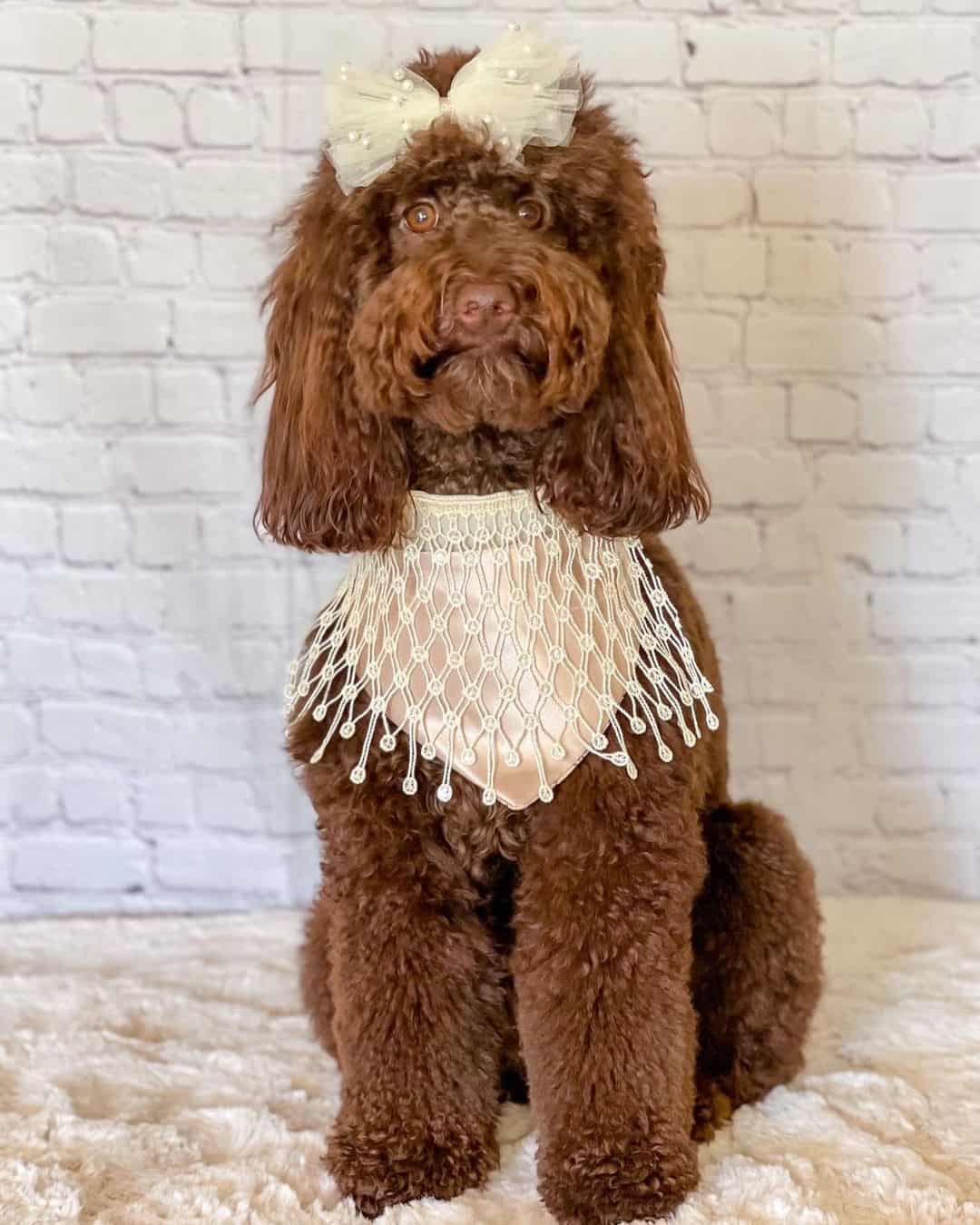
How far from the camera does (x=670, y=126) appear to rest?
1.66 metres

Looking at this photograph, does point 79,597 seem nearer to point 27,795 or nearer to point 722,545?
point 27,795

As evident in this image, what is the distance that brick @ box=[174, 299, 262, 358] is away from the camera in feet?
5.57

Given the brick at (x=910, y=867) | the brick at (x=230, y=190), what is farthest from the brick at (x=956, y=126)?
the brick at (x=910, y=867)

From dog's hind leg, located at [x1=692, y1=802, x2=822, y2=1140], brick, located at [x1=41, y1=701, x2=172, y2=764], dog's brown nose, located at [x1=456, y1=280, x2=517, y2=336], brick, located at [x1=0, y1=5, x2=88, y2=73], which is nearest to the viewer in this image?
dog's brown nose, located at [x1=456, y1=280, x2=517, y2=336]

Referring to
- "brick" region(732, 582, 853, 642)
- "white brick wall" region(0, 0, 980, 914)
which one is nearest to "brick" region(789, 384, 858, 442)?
"white brick wall" region(0, 0, 980, 914)

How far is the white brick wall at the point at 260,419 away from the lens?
5.37 feet

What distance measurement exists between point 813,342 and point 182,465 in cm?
84

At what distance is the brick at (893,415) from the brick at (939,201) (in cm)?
21

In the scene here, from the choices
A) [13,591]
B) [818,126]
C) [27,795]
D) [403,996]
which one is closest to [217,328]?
[13,591]

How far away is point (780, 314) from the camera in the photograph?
1.71 m

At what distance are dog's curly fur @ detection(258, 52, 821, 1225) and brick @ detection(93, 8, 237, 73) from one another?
0.57 meters

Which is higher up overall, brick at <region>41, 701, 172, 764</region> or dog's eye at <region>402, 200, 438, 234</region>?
dog's eye at <region>402, 200, 438, 234</region>

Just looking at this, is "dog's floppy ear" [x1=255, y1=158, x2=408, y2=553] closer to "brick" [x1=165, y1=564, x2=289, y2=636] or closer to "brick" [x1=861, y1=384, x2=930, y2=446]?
"brick" [x1=165, y1=564, x2=289, y2=636]

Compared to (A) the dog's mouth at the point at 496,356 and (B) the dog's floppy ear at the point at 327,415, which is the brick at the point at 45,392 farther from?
(A) the dog's mouth at the point at 496,356
